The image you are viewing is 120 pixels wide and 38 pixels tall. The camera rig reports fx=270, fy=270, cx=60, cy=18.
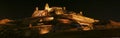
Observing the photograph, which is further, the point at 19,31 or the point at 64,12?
the point at 64,12

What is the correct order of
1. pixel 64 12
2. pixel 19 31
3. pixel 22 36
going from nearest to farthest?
pixel 22 36 → pixel 19 31 → pixel 64 12

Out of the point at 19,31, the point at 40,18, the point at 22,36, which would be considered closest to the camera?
the point at 22,36

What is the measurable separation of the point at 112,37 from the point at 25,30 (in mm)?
24182

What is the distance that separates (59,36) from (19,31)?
17.7 metres

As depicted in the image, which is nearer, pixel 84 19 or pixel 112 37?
pixel 112 37

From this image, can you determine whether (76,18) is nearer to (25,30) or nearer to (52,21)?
(52,21)

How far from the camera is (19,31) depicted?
54.9m

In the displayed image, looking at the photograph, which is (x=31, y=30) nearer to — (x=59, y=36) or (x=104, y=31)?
(x=59, y=36)

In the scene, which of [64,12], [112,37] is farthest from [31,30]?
[64,12]

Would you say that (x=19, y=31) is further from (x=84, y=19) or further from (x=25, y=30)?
(x=84, y=19)

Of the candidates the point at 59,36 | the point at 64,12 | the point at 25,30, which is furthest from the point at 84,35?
the point at 64,12

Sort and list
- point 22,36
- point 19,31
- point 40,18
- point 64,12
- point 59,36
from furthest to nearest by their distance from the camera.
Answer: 1. point 64,12
2. point 40,18
3. point 19,31
4. point 22,36
5. point 59,36

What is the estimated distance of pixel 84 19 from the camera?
75.6 metres

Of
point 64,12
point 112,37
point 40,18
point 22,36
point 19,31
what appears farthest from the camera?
point 64,12
